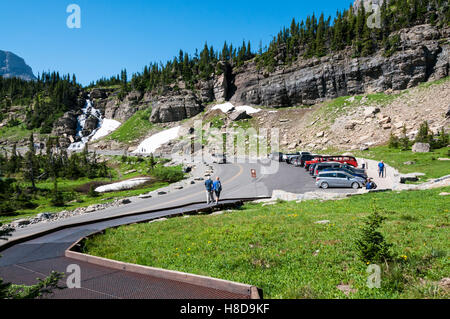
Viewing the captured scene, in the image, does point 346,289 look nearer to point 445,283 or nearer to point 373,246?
point 373,246

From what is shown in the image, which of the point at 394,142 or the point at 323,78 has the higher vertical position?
the point at 323,78

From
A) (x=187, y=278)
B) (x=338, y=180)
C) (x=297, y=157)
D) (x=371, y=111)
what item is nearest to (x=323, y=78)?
(x=371, y=111)

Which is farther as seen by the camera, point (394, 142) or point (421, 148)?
point (394, 142)

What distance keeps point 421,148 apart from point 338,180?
21.9 m

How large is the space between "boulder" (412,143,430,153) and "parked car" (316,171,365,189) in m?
20.0

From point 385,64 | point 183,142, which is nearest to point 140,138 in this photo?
point 183,142

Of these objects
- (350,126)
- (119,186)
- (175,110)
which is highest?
(175,110)

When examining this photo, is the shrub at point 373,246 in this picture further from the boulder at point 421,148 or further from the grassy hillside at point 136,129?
the grassy hillside at point 136,129

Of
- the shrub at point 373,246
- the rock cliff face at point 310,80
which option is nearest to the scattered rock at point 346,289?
the shrub at point 373,246

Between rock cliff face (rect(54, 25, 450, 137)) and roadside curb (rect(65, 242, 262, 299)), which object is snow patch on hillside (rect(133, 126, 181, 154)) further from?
roadside curb (rect(65, 242, 262, 299))

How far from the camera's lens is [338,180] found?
2588 centimetres

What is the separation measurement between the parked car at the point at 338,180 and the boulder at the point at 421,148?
20.0 metres

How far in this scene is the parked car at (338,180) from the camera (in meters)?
25.5

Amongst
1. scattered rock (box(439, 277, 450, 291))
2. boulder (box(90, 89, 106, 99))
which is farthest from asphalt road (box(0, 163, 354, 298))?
boulder (box(90, 89, 106, 99))
